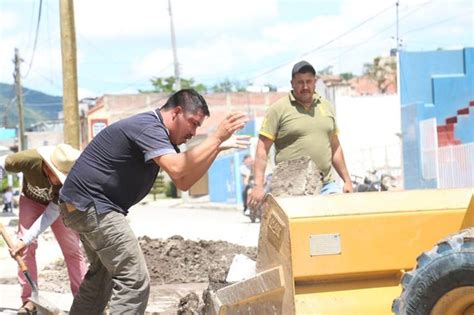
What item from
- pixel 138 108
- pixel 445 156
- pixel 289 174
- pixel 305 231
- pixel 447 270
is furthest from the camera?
pixel 138 108

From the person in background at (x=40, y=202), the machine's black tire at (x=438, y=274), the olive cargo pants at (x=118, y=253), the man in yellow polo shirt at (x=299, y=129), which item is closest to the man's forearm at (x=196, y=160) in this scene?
the olive cargo pants at (x=118, y=253)

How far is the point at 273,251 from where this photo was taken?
478 centimetres

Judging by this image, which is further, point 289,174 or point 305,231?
point 289,174

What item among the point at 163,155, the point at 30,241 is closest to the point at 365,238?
the point at 163,155

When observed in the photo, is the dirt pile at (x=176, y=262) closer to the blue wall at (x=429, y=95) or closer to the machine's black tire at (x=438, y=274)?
the machine's black tire at (x=438, y=274)

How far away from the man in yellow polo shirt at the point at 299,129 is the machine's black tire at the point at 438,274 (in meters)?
2.79

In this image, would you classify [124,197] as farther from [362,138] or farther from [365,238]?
[362,138]

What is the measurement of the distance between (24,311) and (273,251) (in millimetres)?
3147

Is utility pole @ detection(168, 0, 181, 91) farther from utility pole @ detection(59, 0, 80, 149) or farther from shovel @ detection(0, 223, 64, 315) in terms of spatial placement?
shovel @ detection(0, 223, 64, 315)

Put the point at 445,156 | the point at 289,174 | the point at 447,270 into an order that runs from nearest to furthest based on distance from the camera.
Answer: the point at 447,270
the point at 289,174
the point at 445,156

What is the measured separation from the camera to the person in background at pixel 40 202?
667 cm

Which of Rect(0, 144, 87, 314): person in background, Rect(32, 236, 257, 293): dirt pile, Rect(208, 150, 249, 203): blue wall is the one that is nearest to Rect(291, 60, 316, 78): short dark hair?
Rect(0, 144, 87, 314): person in background

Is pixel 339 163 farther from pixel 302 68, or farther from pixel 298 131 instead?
pixel 302 68

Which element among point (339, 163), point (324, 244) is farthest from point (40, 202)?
point (324, 244)
